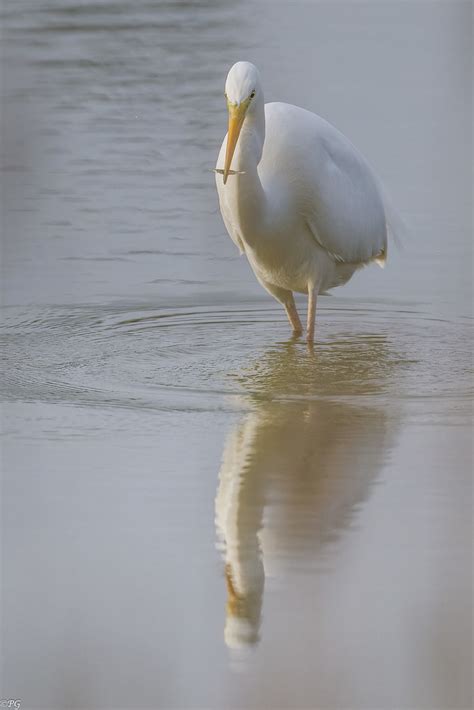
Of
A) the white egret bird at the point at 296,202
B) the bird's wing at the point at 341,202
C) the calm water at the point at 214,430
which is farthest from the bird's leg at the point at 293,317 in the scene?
the bird's wing at the point at 341,202

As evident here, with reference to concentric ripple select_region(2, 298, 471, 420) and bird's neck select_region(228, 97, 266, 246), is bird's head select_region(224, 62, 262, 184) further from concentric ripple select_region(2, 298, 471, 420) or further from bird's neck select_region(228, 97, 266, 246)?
concentric ripple select_region(2, 298, 471, 420)

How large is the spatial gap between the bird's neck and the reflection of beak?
11 cm

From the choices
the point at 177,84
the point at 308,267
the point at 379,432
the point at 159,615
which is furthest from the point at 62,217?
the point at 159,615

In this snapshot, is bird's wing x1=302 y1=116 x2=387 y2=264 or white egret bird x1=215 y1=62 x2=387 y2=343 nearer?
white egret bird x1=215 y1=62 x2=387 y2=343

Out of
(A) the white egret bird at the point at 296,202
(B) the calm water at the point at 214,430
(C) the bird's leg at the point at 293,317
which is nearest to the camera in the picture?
(B) the calm water at the point at 214,430

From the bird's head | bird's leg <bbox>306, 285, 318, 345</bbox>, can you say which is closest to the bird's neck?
the bird's head

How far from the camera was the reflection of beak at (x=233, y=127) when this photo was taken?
541 centimetres

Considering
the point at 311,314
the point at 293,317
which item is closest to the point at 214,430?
the point at 311,314

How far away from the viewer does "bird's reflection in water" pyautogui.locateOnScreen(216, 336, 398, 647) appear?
3.80 m

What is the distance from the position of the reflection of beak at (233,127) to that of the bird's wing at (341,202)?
26.7 inches

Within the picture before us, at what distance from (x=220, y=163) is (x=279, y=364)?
840mm

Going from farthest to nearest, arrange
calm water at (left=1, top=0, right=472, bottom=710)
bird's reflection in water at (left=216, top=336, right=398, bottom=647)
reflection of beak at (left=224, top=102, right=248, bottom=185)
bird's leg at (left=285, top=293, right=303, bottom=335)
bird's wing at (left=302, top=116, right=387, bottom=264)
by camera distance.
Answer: bird's leg at (left=285, top=293, right=303, bottom=335)
bird's wing at (left=302, top=116, right=387, bottom=264)
reflection of beak at (left=224, top=102, right=248, bottom=185)
bird's reflection in water at (left=216, top=336, right=398, bottom=647)
calm water at (left=1, top=0, right=472, bottom=710)

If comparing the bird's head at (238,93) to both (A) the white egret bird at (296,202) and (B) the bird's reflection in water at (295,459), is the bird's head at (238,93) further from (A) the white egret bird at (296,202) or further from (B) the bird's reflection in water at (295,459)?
(B) the bird's reflection in water at (295,459)

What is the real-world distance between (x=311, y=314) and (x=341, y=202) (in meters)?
0.48
